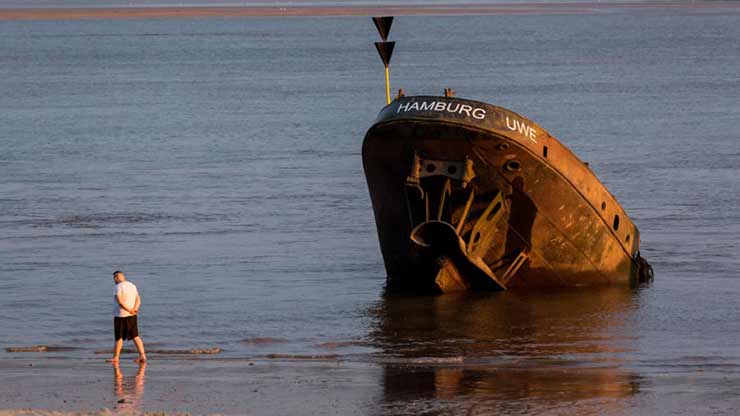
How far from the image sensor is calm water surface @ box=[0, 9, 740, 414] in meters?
18.9

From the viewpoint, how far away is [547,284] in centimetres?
2348

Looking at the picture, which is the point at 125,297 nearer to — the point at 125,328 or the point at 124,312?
the point at 124,312

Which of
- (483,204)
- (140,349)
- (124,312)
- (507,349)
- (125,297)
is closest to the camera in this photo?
(125,297)

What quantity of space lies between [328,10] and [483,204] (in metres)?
155

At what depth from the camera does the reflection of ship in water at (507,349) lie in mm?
16719

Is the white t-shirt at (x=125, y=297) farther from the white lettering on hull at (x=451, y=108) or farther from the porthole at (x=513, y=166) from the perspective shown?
the porthole at (x=513, y=166)

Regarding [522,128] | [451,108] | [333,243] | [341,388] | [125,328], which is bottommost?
[341,388]

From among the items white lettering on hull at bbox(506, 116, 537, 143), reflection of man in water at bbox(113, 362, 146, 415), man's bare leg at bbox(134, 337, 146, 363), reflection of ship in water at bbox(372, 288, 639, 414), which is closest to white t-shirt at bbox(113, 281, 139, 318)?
man's bare leg at bbox(134, 337, 146, 363)

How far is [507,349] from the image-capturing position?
2031cm

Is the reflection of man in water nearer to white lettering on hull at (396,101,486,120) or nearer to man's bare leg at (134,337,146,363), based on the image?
man's bare leg at (134,337,146,363)

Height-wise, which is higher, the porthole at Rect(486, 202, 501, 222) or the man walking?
the porthole at Rect(486, 202, 501, 222)

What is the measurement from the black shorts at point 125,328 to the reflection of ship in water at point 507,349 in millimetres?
2978

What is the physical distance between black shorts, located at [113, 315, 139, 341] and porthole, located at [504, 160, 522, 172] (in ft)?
19.4

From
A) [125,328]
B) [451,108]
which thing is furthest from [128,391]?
[451,108]
